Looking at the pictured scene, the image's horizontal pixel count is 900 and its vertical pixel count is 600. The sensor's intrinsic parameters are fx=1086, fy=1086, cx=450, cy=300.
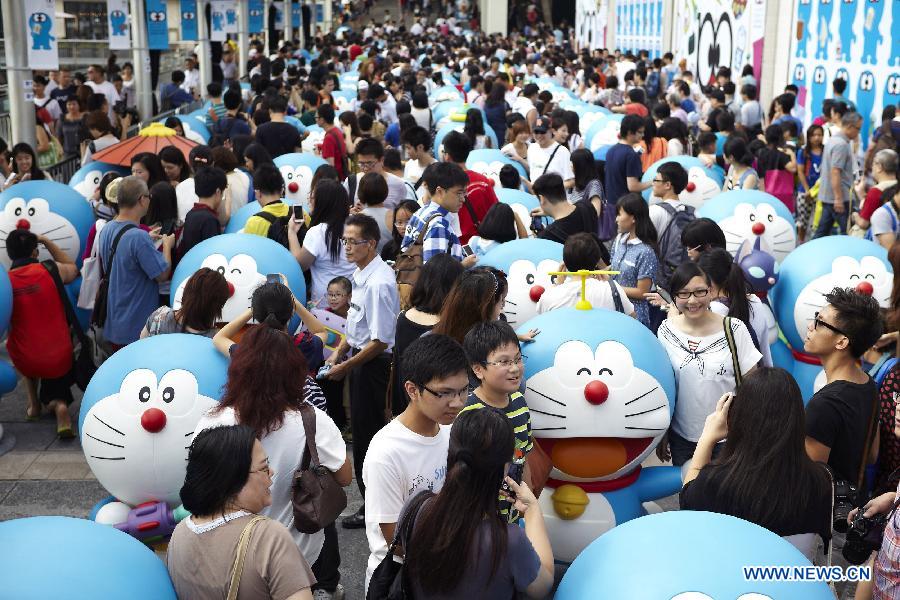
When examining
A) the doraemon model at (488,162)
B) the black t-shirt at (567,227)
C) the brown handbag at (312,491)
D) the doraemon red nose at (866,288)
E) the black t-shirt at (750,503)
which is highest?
the doraemon model at (488,162)

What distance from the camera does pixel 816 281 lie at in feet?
22.4

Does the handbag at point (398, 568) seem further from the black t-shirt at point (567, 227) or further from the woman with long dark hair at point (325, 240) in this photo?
the black t-shirt at point (567, 227)

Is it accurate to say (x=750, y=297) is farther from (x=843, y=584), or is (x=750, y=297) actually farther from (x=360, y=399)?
(x=360, y=399)

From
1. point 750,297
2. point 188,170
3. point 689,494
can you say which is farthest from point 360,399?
point 188,170

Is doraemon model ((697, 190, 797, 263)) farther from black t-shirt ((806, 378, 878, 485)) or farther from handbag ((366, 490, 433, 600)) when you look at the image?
handbag ((366, 490, 433, 600))

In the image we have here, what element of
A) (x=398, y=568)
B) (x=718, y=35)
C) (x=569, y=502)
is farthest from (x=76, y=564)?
(x=718, y=35)

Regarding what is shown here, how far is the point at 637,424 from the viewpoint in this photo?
4.98m

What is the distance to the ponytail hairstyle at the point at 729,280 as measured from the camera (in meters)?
5.72

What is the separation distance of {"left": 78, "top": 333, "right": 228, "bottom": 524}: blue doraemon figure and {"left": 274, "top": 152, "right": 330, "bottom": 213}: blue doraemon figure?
4562 millimetres

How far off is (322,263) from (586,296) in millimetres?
2179

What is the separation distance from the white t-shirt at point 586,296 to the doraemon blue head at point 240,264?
175 centimetres

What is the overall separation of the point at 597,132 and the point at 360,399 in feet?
27.9

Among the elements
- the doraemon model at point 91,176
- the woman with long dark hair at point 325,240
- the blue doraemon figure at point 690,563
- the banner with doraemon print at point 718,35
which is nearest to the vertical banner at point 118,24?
the doraemon model at point 91,176

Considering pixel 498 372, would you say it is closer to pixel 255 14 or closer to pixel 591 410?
pixel 591 410
